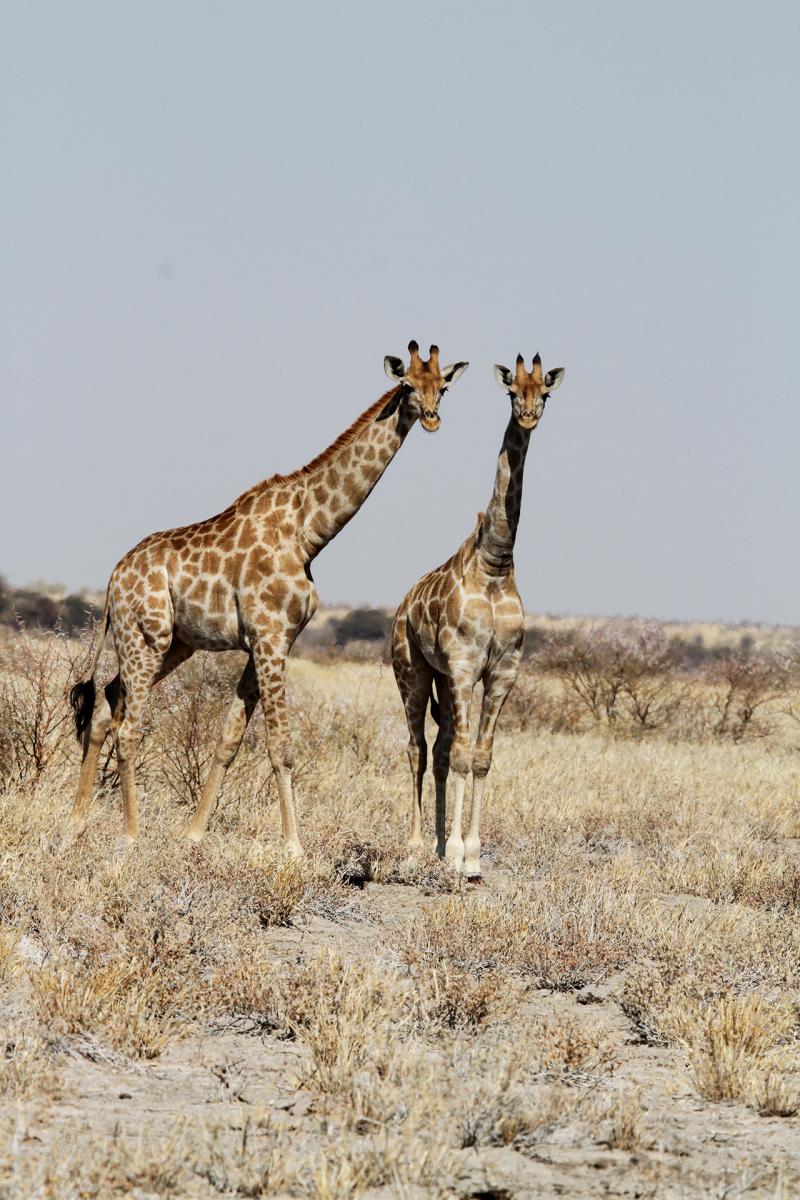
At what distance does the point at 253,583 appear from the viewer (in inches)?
364

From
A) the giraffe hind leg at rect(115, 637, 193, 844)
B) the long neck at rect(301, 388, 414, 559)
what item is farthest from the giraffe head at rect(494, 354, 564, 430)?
the giraffe hind leg at rect(115, 637, 193, 844)

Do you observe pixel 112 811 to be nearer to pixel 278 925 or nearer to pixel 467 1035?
pixel 278 925

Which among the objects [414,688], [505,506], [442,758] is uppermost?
[505,506]

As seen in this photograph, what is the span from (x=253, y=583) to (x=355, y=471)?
3.32ft

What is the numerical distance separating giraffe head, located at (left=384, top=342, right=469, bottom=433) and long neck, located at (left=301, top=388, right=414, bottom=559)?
16 centimetres

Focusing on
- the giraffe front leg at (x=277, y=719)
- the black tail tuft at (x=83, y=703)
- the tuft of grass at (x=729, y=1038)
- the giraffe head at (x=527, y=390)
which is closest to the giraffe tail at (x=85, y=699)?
the black tail tuft at (x=83, y=703)

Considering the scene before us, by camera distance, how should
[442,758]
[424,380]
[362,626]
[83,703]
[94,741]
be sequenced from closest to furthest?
[424,380]
[94,741]
[83,703]
[442,758]
[362,626]

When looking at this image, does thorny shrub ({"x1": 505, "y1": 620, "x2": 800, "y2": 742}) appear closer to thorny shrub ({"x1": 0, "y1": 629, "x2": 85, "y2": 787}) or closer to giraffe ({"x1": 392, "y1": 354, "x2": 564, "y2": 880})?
thorny shrub ({"x1": 0, "y1": 629, "x2": 85, "y2": 787})

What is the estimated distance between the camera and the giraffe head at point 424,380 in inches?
358

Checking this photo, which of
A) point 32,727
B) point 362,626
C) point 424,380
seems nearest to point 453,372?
point 424,380

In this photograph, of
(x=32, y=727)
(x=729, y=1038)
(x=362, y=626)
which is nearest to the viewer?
(x=729, y=1038)

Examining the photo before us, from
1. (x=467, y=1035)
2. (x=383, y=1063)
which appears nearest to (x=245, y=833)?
(x=467, y=1035)

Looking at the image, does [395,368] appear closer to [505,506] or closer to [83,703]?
[505,506]

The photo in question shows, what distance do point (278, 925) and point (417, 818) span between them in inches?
101
